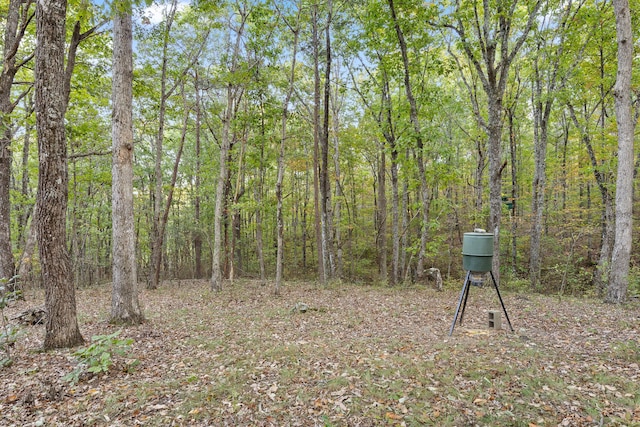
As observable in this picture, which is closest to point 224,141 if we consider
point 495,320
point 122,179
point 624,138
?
point 122,179

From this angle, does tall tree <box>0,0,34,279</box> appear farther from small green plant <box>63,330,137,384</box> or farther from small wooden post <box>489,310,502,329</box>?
small wooden post <box>489,310,502,329</box>

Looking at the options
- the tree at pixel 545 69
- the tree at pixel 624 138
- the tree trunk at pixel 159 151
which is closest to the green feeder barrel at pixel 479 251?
the tree at pixel 624 138

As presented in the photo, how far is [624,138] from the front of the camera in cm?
725

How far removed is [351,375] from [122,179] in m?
5.64

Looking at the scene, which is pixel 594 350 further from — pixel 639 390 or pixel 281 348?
pixel 281 348

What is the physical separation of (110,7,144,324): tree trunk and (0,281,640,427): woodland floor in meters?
0.58

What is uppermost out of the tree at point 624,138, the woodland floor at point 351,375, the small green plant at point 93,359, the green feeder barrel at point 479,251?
the tree at point 624,138

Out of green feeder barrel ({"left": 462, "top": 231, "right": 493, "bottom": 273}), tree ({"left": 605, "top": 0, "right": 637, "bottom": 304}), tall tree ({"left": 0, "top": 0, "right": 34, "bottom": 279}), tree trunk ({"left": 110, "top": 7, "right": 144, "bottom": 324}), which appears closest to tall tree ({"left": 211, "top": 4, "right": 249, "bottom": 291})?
tree trunk ({"left": 110, "top": 7, "right": 144, "bottom": 324})

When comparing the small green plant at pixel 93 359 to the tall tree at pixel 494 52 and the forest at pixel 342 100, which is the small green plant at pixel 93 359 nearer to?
the forest at pixel 342 100

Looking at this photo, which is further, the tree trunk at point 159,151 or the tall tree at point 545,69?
the tree trunk at point 159,151

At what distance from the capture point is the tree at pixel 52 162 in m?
4.55

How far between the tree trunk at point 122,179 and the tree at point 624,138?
34.7ft

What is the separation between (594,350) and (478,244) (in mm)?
2174

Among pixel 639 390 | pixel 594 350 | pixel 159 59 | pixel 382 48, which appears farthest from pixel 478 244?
pixel 159 59
